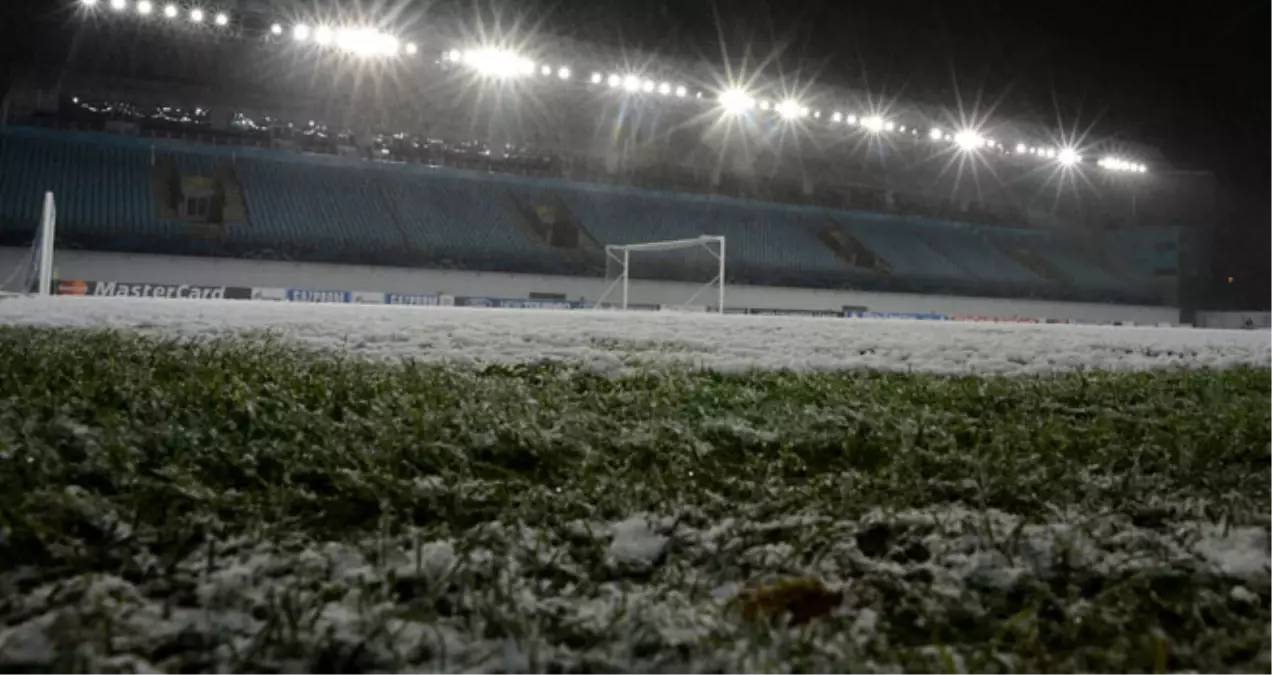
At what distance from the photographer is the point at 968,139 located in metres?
32.2

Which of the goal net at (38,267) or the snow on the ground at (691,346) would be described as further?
the goal net at (38,267)

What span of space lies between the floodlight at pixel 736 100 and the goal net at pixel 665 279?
5077 mm

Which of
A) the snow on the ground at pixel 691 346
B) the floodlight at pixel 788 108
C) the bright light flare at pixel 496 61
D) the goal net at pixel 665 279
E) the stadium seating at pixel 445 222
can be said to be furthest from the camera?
the floodlight at pixel 788 108

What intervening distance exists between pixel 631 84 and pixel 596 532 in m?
27.1

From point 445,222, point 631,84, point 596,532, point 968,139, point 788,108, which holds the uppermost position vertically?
point 631,84

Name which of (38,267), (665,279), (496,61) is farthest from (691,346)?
(665,279)

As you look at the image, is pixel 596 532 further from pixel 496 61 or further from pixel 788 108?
pixel 788 108

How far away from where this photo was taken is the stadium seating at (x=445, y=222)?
2339 cm

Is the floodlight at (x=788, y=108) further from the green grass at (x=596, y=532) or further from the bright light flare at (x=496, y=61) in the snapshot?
the green grass at (x=596, y=532)

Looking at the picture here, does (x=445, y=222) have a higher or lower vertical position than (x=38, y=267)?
higher

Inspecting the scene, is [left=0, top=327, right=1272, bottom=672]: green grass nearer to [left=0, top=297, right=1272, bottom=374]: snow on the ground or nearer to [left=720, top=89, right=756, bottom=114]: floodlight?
[left=0, top=297, right=1272, bottom=374]: snow on the ground

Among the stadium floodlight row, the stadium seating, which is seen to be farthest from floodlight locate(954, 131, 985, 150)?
the stadium seating

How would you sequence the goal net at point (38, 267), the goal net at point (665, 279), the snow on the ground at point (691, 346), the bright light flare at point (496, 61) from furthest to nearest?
1. the goal net at point (665, 279)
2. the bright light flare at point (496, 61)
3. the goal net at point (38, 267)
4. the snow on the ground at point (691, 346)

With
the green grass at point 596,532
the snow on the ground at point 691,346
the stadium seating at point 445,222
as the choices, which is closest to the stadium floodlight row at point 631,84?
the stadium seating at point 445,222
